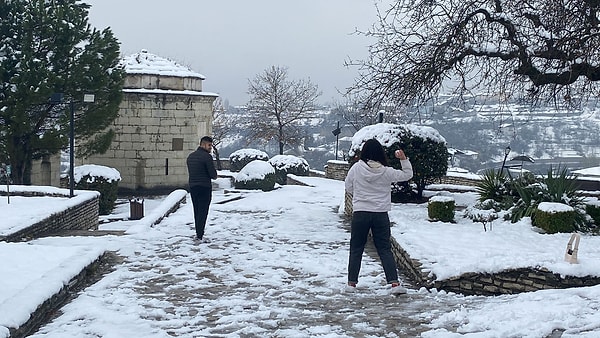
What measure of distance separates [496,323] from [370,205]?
1.98m

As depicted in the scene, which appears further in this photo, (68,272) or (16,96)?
(16,96)

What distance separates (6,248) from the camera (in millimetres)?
7738

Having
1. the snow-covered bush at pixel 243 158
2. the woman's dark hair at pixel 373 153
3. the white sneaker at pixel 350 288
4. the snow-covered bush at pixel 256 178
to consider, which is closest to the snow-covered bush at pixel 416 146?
the woman's dark hair at pixel 373 153

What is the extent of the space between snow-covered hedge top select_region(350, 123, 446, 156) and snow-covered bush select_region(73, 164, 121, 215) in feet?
27.6

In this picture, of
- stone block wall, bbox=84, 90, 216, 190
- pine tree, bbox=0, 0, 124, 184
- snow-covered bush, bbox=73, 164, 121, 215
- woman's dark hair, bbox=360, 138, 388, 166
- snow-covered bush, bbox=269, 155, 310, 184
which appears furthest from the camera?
snow-covered bush, bbox=269, 155, 310, 184

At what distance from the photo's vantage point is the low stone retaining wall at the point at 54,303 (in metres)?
4.92

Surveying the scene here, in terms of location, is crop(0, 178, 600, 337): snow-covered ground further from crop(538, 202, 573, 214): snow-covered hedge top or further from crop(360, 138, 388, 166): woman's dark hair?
crop(360, 138, 388, 166): woman's dark hair

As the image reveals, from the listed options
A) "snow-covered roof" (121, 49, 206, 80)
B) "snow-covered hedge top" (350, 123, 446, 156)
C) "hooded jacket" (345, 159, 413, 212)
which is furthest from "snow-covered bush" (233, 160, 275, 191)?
"hooded jacket" (345, 159, 413, 212)

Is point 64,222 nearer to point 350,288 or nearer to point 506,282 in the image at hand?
point 350,288

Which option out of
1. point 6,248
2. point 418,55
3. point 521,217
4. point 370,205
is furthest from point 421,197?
point 6,248

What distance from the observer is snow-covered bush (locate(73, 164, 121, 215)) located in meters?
17.8

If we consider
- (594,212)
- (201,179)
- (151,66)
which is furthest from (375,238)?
(151,66)

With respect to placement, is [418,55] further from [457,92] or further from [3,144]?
[3,144]

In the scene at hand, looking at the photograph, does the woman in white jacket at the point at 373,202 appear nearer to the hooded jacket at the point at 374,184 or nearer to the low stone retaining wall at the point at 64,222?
the hooded jacket at the point at 374,184
